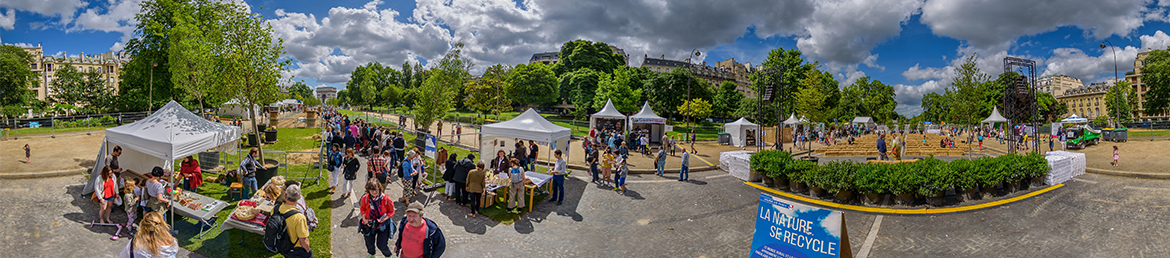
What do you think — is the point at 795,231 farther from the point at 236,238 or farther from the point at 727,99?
the point at 727,99

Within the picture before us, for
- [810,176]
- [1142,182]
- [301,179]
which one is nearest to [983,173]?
[810,176]

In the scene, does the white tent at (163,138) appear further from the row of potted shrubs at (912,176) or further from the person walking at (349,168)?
the row of potted shrubs at (912,176)

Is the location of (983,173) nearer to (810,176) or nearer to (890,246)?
(810,176)

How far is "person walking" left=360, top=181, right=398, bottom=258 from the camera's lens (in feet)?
18.8

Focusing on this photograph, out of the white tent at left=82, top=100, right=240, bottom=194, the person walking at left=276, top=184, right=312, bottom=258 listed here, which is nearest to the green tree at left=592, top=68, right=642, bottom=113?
the white tent at left=82, top=100, right=240, bottom=194

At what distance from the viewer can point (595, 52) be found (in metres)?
62.3

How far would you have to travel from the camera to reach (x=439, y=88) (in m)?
23.9

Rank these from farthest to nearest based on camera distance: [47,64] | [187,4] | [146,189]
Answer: [47,64]
[187,4]
[146,189]

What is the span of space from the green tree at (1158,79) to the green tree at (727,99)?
124ft

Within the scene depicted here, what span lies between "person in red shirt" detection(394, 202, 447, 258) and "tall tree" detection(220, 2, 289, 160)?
1017 cm

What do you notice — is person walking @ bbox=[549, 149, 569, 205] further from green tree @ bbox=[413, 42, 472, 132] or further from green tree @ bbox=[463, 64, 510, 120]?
green tree @ bbox=[463, 64, 510, 120]

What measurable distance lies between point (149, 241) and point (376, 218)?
2245 mm

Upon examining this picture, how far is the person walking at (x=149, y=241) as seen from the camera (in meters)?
3.85

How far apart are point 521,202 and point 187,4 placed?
93.9 ft
